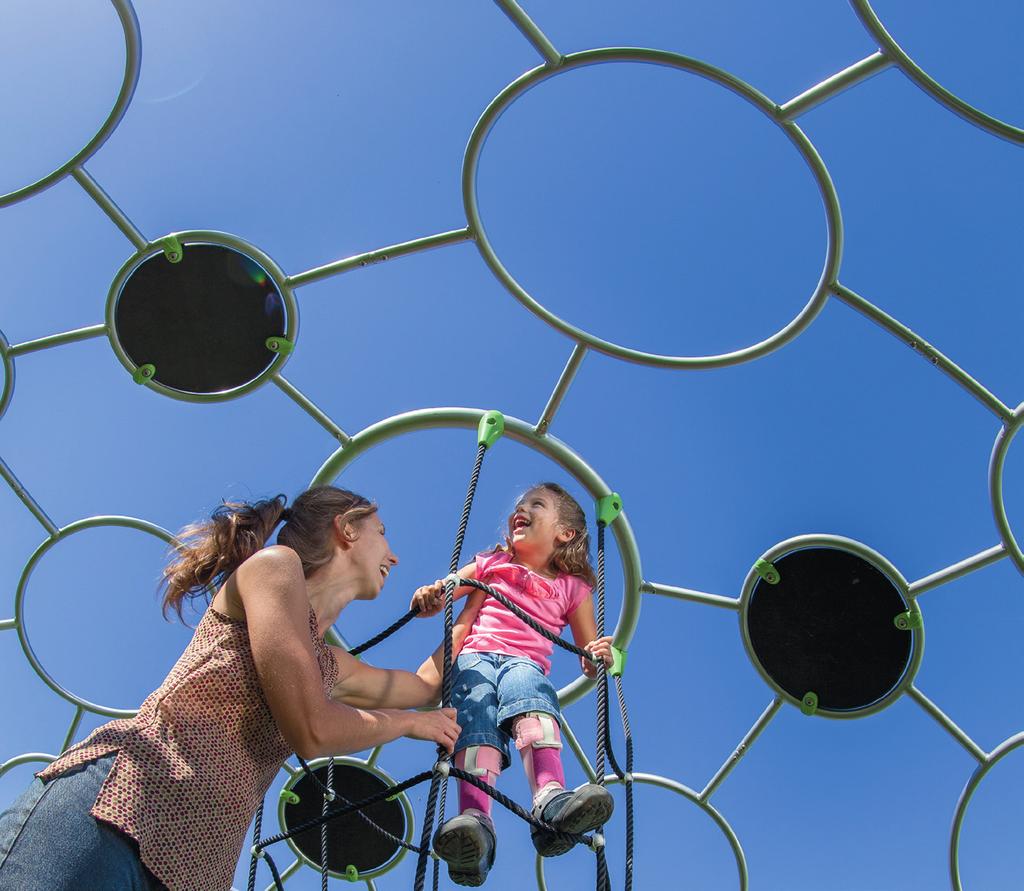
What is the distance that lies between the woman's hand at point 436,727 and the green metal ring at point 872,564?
5.83 m

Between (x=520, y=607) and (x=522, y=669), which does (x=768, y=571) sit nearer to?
(x=520, y=607)

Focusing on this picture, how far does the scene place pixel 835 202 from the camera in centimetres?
805

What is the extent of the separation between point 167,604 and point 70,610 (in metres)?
7.74

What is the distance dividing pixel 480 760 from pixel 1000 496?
5734mm

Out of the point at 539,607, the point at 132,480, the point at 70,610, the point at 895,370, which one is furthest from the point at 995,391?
the point at 70,610

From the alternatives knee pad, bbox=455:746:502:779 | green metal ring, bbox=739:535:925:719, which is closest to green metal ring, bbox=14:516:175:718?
knee pad, bbox=455:746:502:779

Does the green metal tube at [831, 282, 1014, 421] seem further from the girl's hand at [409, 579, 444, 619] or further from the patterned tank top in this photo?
the patterned tank top

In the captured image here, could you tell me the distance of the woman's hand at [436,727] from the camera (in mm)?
4553

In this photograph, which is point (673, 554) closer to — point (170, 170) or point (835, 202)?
point (835, 202)

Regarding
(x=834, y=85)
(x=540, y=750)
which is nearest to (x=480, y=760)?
(x=540, y=750)

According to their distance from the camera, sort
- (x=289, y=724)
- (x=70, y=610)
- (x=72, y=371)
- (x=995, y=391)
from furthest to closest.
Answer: (x=70, y=610), (x=72, y=371), (x=995, y=391), (x=289, y=724)

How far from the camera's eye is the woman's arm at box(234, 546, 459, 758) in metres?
3.60

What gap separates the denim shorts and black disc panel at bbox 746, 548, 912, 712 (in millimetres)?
4121

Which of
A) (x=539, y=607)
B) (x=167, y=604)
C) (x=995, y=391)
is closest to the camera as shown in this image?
(x=167, y=604)
